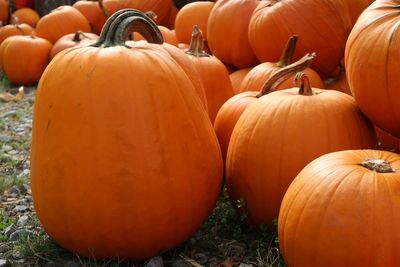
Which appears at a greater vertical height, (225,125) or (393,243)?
(393,243)

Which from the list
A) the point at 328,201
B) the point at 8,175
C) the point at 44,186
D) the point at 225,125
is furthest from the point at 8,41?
the point at 328,201

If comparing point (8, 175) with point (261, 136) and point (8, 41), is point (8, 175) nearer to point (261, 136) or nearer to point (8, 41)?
point (261, 136)

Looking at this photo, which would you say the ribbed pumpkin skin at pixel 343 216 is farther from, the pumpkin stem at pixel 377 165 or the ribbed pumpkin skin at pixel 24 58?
the ribbed pumpkin skin at pixel 24 58

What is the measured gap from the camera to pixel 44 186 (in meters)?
1.93

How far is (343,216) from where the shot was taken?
160 centimetres

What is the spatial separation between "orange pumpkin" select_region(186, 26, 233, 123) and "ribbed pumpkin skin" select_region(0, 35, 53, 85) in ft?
10.5

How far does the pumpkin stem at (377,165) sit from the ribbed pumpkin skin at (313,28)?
151 cm

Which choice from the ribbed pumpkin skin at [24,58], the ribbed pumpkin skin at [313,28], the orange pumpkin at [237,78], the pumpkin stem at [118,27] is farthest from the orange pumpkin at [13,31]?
the pumpkin stem at [118,27]

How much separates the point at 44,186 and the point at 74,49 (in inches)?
19.8

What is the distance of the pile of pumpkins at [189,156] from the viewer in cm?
165

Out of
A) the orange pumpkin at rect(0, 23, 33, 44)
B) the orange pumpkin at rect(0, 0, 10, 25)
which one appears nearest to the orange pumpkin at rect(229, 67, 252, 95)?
the orange pumpkin at rect(0, 23, 33, 44)

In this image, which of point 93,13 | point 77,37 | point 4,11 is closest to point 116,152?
point 77,37

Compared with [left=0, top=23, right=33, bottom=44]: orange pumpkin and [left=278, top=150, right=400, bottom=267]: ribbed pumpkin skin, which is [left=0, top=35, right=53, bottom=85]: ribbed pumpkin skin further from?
[left=278, top=150, right=400, bottom=267]: ribbed pumpkin skin

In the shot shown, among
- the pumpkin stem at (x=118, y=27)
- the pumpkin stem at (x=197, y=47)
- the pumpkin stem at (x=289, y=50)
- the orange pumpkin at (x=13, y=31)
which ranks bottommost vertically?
the orange pumpkin at (x=13, y=31)
